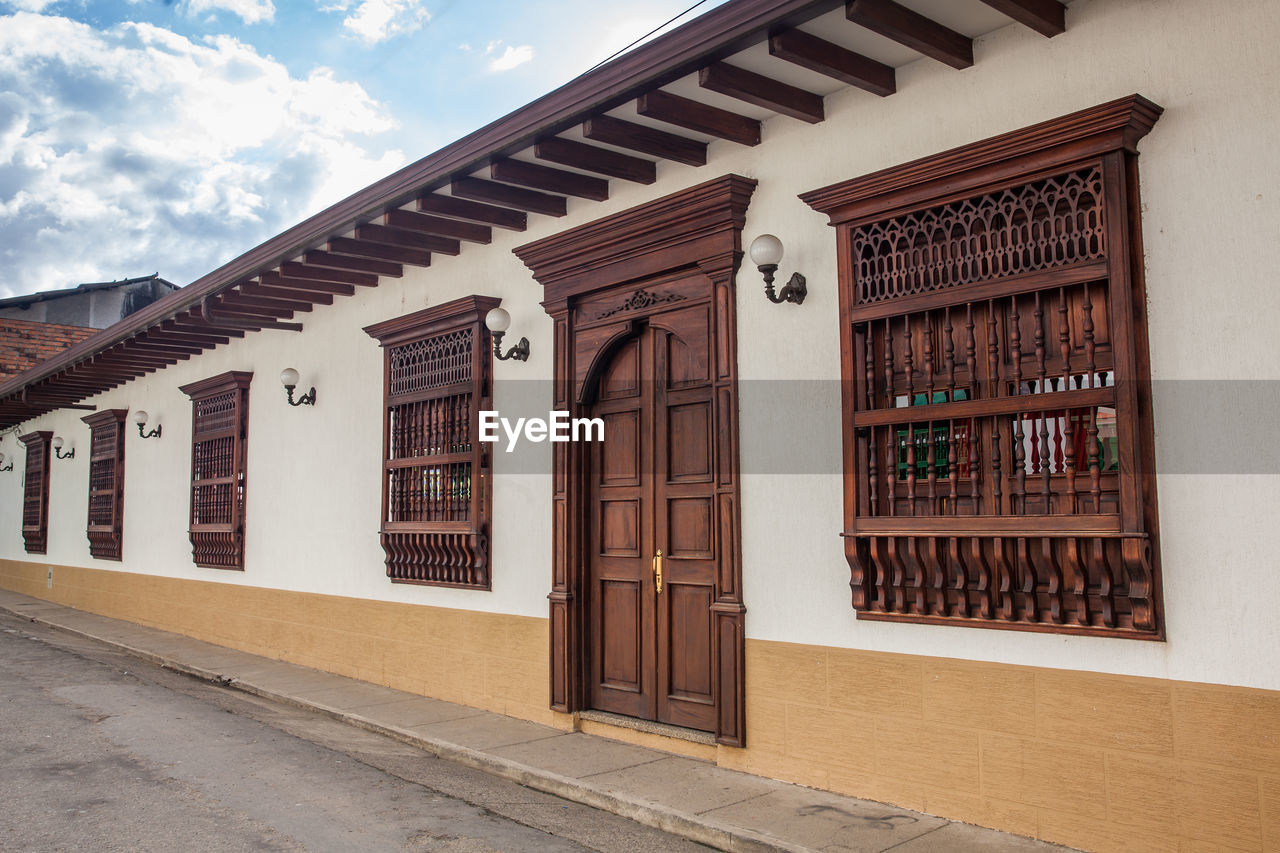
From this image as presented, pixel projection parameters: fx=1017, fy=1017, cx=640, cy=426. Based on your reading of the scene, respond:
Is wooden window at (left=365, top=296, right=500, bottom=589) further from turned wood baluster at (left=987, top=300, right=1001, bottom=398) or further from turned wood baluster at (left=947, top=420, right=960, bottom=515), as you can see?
turned wood baluster at (left=987, top=300, right=1001, bottom=398)

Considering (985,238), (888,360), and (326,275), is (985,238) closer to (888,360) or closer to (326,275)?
(888,360)

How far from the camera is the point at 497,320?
7055mm

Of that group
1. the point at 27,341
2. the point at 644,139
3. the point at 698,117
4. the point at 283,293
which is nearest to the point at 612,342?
the point at 644,139

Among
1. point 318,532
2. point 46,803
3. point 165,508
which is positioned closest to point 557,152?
point 46,803

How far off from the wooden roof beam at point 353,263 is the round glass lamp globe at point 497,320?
63.1 inches

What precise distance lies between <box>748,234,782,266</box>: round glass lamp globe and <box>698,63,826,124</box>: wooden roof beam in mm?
649

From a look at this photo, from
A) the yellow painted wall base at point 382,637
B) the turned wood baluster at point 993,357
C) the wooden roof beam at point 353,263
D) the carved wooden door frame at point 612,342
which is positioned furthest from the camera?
the wooden roof beam at point 353,263

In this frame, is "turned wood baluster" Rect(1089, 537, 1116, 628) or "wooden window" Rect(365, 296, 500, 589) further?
"wooden window" Rect(365, 296, 500, 589)

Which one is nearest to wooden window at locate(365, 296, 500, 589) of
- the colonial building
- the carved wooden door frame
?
the colonial building

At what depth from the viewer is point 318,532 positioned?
370 inches

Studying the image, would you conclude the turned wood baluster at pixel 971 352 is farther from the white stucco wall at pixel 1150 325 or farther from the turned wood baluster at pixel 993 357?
the white stucco wall at pixel 1150 325

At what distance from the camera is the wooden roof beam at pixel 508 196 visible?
643 centimetres

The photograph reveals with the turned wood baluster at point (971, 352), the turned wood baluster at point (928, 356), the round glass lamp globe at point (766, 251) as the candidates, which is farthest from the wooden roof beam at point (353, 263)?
the turned wood baluster at point (971, 352)

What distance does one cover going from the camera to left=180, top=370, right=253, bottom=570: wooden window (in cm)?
1081
